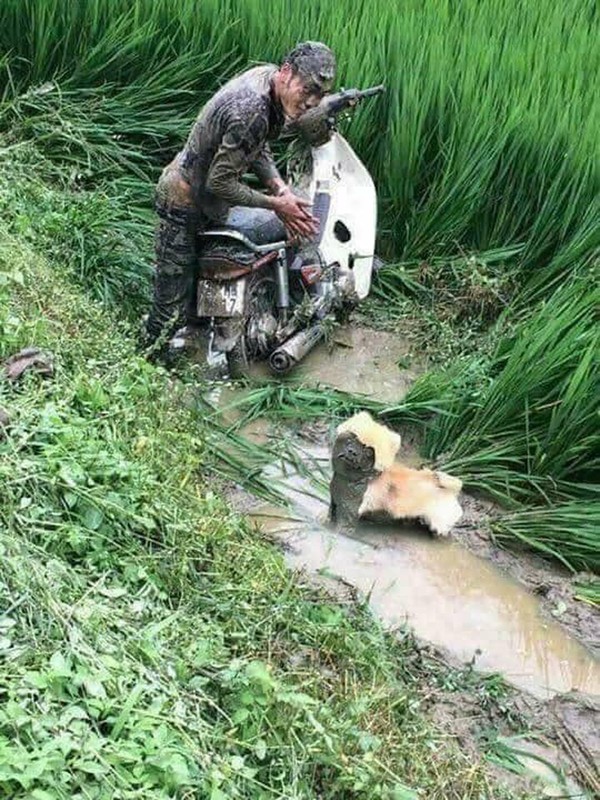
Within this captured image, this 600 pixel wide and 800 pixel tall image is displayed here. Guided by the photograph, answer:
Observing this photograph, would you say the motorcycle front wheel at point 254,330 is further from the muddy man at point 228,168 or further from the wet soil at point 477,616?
the wet soil at point 477,616

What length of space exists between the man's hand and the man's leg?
332mm

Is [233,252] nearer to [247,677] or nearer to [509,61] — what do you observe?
[509,61]

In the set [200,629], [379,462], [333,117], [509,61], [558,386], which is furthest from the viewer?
[509,61]

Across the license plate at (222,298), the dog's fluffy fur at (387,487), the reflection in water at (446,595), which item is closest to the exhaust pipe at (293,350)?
the license plate at (222,298)

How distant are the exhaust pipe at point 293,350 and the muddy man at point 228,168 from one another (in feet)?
1.32

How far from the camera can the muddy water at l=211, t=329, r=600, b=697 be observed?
2865mm

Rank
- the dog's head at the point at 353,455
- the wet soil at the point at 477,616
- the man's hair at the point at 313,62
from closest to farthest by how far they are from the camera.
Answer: the wet soil at the point at 477,616 < the dog's head at the point at 353,455 < the man's hair at the point at 313,62

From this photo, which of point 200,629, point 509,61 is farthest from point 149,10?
point 200,629

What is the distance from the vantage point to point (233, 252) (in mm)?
3955

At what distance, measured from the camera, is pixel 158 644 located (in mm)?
2068

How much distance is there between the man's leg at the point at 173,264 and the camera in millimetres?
3943

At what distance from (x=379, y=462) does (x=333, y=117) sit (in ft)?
5.96

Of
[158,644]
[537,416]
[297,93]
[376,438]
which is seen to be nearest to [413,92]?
[297,93]

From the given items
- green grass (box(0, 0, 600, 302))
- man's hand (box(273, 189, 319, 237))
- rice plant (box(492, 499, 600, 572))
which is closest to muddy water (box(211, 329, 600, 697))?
rice plant (box(492, 499, 600, 572))
